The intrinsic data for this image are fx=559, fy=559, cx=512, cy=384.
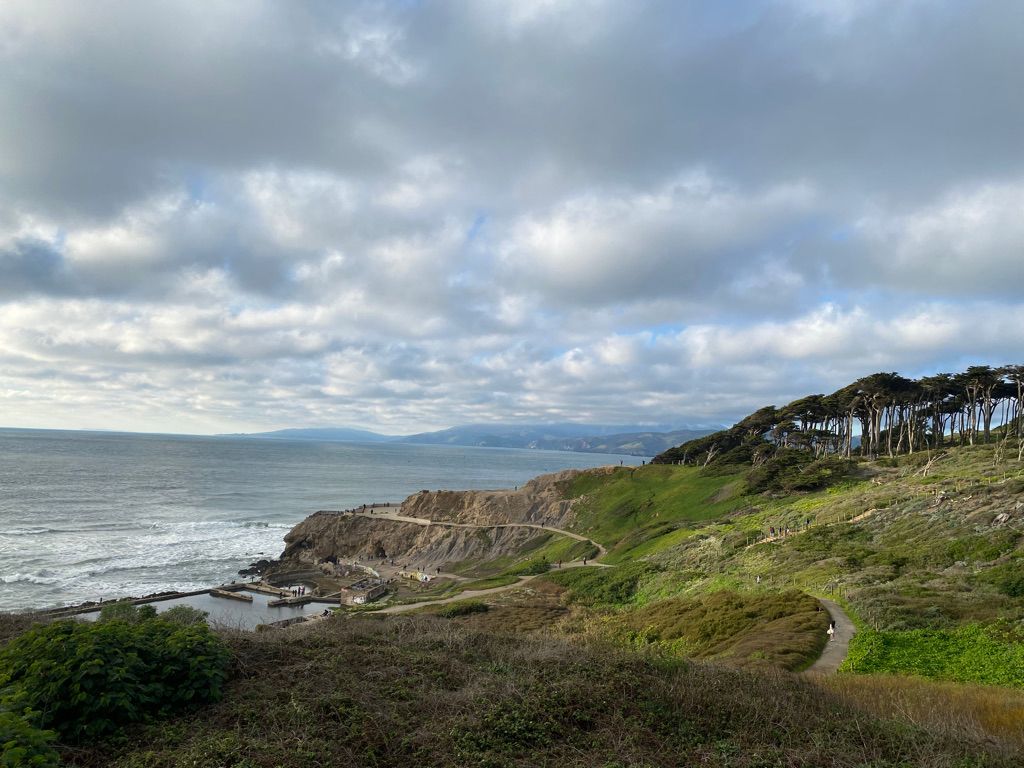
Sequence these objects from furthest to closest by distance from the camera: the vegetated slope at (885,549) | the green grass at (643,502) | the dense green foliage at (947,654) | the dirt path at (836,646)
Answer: the green grass at (643,502), the vegetated slope at (885,549), the dirt path at (836,646), the dense green foliage at (947,654)

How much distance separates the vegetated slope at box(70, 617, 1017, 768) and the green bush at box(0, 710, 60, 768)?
1.09 metres

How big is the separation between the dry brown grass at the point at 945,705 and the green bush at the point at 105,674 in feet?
36.7

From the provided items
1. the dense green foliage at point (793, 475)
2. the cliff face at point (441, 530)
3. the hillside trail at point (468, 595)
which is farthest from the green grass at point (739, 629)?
the cliff face at point (441, 530)

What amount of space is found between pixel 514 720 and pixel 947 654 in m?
13.6

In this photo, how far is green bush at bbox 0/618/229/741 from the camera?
25.1 ft

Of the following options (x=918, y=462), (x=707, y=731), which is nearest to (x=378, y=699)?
(x=707, y=731)

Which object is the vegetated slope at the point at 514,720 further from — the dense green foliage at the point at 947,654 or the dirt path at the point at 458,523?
the dirt path at the point at 458,523

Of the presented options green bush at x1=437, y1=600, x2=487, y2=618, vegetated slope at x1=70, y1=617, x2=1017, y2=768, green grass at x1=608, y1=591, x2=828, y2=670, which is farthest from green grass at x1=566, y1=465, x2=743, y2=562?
vegetated slope at x1=70, y1=617, x2=1017, y2=768

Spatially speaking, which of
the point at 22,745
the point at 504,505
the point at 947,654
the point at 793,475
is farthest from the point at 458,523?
the point at 22,745

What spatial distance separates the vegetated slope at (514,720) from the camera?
753 centimetres

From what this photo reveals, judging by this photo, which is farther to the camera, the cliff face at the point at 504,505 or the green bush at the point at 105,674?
the cliff face at the point at 504,505

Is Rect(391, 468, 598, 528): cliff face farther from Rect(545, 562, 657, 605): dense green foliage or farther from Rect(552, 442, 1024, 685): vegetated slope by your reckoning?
Rect(545, 562, 657, 605): dense green foliage

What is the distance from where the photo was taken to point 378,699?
9086mm

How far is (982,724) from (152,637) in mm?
14250
